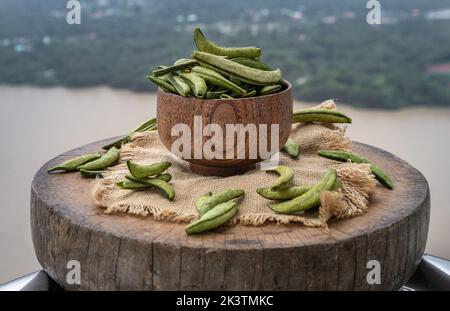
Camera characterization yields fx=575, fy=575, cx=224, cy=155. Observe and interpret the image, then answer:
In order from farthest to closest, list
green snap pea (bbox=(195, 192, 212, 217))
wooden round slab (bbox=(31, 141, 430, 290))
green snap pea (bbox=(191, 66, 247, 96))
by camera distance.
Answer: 1. green snap pea (bbox=(191, 66, 247, 96))
2. green snap pea (bbox=(195, 192, 212, 217))
3. wooden round slab (bbox=(31, 141, 430, 290))

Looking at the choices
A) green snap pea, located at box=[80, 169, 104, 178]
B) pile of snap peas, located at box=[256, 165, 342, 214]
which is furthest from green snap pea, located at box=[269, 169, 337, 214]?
green snap pea, located at box=[80, 169, 104, 178]

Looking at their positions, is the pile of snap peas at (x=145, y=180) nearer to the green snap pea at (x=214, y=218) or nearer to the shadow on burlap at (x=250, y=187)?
the shadow on burlap at (x=250, y=187)

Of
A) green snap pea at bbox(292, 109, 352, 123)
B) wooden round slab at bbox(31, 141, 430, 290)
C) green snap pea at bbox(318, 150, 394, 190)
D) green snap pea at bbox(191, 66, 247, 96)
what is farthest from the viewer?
green snap pea at bbox(292, 109, 352, 123)

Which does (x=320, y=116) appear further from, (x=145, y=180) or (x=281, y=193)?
(x=145, y=180)

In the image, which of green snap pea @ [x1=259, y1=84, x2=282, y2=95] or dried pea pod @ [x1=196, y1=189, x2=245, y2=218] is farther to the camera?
green snap pea @ [x1=259, y1=84, x2=282, y2=95]

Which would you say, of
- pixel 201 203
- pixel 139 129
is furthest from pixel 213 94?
pixel 139 129

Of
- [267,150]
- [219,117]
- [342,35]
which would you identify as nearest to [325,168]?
[267,150]

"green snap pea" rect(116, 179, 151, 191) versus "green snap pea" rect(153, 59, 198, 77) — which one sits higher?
"green snap pea" rect(153, 59, 198, 77)

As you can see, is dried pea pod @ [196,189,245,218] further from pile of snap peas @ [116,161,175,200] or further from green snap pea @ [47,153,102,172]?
green snap pea @ [47,153,102,172]
